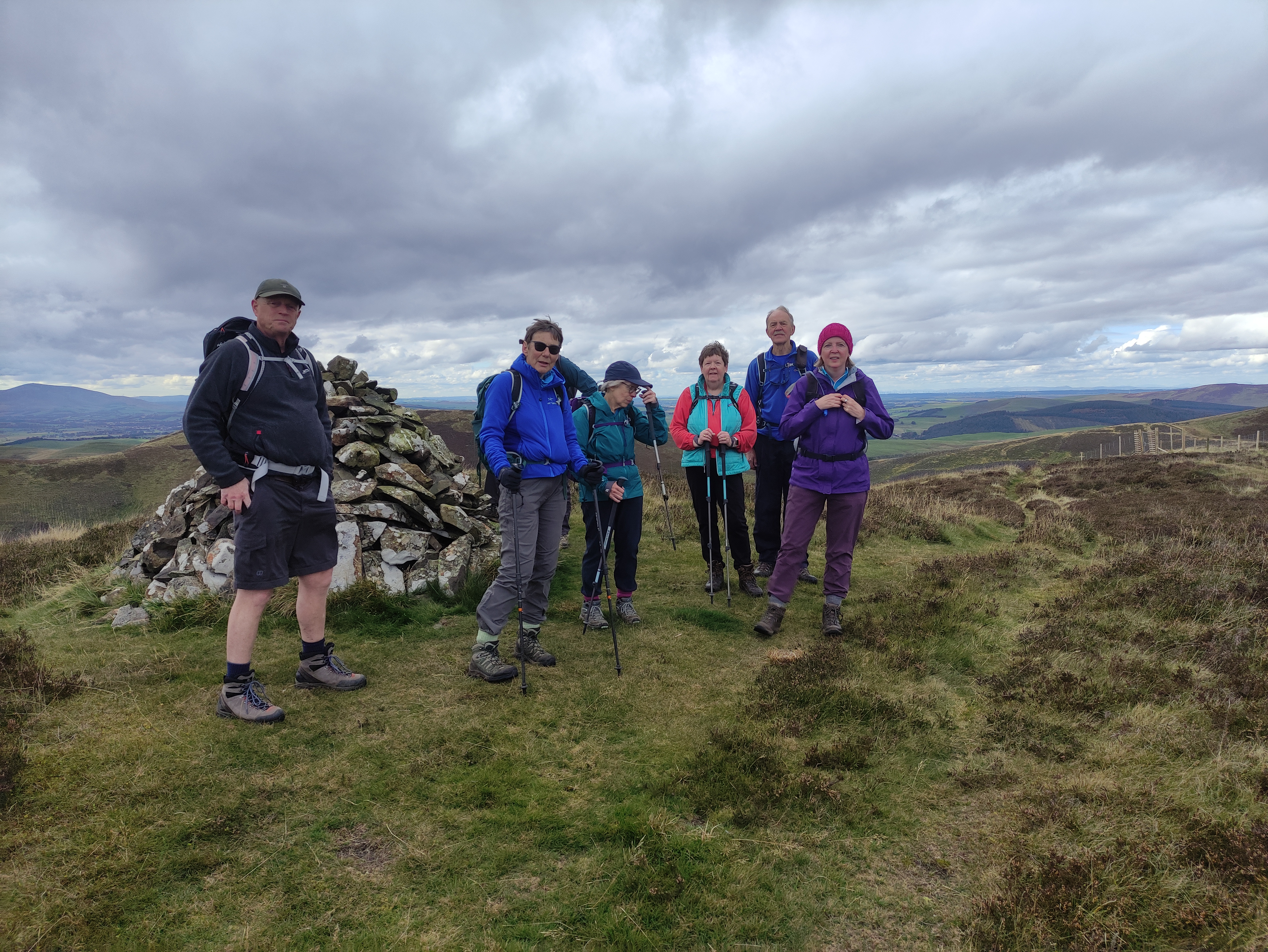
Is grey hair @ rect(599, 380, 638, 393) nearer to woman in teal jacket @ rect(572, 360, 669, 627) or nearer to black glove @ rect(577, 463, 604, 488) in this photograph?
woman in teal jacket @ rect(572, 360, 669, 627)

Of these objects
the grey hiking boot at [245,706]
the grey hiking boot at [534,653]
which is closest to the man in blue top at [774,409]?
the grey hiking boot at [534,653]

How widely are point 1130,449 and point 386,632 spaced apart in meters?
97.4

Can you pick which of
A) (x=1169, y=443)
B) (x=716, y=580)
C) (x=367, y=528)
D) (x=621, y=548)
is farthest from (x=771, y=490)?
(x=1169, y=443)

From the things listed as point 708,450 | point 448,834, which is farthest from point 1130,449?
point 448,834

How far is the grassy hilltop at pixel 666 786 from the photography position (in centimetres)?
306

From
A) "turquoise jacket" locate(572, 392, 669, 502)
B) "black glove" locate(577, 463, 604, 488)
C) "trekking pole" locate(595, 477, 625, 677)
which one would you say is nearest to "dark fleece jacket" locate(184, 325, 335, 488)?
"black glove" locate(577, 463, 604, 488)

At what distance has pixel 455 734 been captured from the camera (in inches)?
192

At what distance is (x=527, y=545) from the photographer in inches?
231

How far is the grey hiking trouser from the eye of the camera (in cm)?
579

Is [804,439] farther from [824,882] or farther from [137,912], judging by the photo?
[137,912]

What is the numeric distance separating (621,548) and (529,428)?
228cm

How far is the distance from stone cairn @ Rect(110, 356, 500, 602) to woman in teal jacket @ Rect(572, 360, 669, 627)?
2.15 meters

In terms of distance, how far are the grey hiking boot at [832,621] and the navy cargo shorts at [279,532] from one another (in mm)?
5560

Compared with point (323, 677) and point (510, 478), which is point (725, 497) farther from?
point (323, 677)
